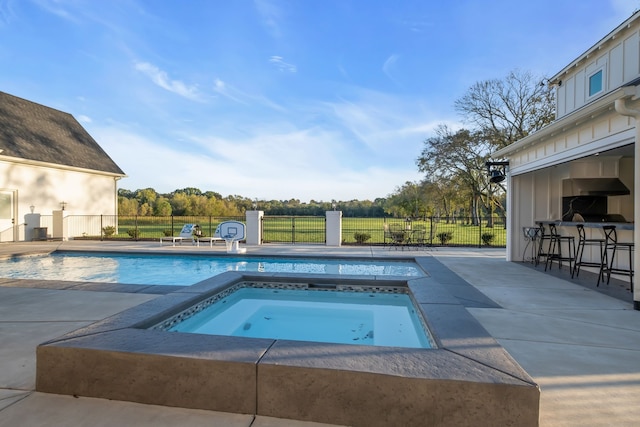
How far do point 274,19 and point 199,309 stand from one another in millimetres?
9484

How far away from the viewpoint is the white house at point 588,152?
15.6 feet

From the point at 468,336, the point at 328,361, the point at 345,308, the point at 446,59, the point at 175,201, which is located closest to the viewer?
the point at 328,361

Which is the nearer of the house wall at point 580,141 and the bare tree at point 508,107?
the house wall at point 580,141

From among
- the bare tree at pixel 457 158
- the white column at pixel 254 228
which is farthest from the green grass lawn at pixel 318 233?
the bare tree at pixel 457 158

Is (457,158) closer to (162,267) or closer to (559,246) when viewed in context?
(559,246)

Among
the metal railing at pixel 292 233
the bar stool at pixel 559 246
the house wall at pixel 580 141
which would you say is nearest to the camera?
the house wall at pixel 580 141

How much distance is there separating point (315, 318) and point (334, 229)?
7.69 meters

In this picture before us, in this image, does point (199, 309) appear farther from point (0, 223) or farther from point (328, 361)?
point (0, 223)

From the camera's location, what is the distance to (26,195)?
14.2 meters

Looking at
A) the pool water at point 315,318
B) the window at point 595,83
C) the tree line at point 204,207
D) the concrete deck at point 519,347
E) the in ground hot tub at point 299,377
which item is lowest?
the pool water at point 315,318

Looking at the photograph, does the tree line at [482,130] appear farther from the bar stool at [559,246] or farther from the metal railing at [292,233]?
the bar stool at [559,246]

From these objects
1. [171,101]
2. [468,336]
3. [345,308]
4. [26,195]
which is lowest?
[345,308]

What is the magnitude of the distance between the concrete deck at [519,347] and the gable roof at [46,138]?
12.2 m

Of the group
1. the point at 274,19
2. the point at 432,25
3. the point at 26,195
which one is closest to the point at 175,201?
the point at 26,195
